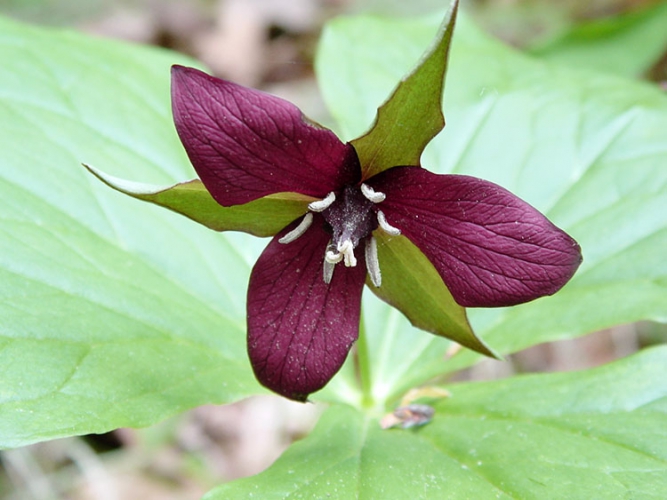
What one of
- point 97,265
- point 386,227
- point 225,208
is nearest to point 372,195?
point 386,227

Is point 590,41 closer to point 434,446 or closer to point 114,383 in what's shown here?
point 434,446

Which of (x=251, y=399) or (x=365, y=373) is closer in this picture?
(x=365, y=373)

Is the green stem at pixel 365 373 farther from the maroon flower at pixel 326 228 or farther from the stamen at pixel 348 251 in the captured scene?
the stamen at pixel 348 251

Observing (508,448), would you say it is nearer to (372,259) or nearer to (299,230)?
(372,259)

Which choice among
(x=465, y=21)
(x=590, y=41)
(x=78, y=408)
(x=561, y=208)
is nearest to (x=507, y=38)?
(x=590, y=41)

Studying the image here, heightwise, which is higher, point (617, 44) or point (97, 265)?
point (617, 44)

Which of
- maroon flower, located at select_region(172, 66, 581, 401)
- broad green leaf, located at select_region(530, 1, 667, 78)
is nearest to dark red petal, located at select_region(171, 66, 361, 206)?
maroon flower, located at select_region(172, 66, 581, 401)

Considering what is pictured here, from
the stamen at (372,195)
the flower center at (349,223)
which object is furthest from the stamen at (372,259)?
the stamen at (372,195)
